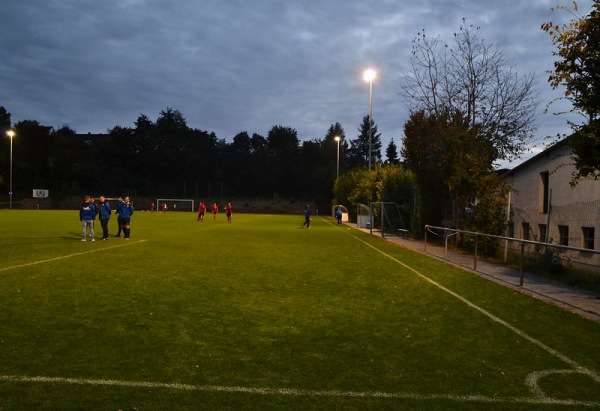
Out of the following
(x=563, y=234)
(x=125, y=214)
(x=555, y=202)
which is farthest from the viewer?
(x=125, y=214)

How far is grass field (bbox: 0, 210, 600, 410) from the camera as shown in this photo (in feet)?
15.6

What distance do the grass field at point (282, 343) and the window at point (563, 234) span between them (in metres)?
7.25

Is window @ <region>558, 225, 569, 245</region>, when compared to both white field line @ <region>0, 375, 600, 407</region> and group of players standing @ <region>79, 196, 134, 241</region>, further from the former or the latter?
group of players standing @ <region>79, 196, 134, 241</region>

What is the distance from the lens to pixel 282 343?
21.4ft

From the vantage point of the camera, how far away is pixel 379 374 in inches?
212

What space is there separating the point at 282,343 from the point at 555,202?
51.8 ft

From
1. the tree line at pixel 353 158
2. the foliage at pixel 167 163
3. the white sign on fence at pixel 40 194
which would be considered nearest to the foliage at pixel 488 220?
the tree line at pixel 353 158

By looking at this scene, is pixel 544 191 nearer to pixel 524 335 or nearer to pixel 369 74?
pixel 524 335

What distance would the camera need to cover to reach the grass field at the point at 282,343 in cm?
475

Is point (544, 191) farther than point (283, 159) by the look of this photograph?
No

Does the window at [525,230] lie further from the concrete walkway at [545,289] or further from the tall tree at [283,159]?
the tall tree at [283,159]

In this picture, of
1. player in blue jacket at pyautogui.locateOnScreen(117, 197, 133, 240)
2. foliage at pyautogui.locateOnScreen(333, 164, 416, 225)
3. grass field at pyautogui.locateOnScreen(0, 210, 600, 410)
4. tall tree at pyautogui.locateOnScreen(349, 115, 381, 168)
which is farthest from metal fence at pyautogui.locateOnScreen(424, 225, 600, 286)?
tall tree at pyautogui.locateOnScreen(349, 115, 381, 168)

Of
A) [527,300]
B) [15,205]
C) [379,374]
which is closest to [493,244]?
[527,300]

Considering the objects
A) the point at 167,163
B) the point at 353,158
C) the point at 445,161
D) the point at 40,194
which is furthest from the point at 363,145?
the point at 445,161
